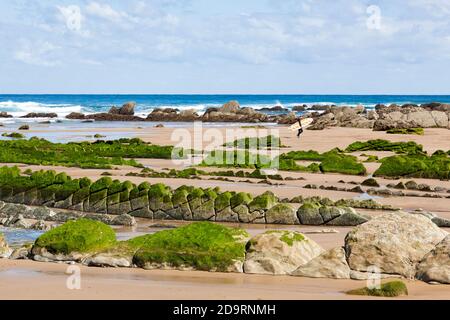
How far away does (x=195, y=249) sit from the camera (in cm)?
1073

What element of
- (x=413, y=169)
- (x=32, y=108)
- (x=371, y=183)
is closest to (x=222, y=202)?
(x=371, y=183)

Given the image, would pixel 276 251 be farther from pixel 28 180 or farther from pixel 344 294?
pixel 28 180

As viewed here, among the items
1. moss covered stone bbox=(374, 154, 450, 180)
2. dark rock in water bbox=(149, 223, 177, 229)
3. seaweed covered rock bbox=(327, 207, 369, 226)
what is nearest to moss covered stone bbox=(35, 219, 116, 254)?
dark rock in water bbox=(149, 223, 177, 229)

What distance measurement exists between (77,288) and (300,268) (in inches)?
115

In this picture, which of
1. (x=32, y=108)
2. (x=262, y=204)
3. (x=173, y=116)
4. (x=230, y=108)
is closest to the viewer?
(x=262, y=204)

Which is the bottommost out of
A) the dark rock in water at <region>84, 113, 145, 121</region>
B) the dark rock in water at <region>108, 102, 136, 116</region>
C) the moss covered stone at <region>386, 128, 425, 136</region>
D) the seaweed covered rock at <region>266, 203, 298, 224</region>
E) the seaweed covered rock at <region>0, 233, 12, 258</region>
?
the dark rock in water at <region>84, 113, 145, 121</region>

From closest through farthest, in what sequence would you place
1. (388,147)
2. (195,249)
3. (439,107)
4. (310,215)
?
(195,249), (310,215), (388,147), (439,107)

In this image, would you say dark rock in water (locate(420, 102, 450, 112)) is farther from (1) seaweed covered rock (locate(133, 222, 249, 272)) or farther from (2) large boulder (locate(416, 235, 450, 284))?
(2) large boulder (locate(416, 235, 450, 284))

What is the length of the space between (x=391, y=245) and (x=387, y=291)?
1367 millimetres

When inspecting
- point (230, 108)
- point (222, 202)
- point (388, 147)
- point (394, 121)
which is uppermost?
point (222, 202)

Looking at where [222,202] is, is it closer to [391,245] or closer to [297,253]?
Answer: [297,253]

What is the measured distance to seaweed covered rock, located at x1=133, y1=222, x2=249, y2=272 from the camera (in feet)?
34.3

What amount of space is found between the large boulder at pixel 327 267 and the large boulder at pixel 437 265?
945mm

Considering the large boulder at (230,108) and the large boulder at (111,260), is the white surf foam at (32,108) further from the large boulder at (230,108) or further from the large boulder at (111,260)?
the large boulder at (111,260)
